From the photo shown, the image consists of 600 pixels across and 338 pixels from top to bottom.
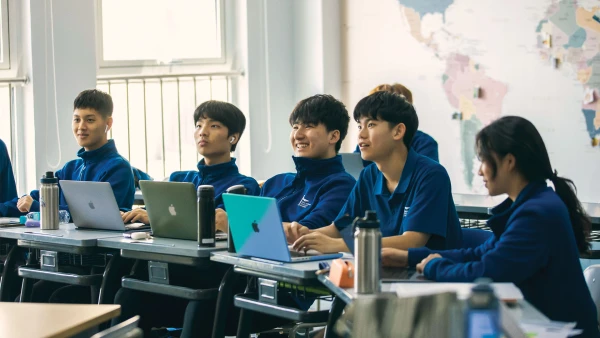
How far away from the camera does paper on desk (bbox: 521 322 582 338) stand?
5.57 ft

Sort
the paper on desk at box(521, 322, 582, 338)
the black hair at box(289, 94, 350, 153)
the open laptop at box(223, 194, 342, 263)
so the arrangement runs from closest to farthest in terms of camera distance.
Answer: the paper on desk at box(521, 322, 582, 338)
the open laptop at box(223, 194, 342, 263)
the black hair at box(289, 94, 350, 153)

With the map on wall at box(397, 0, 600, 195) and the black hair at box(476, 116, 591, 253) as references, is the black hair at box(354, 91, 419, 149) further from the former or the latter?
the map on wall at box(397, 0, 600, 195)

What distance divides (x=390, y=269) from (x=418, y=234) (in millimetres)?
287

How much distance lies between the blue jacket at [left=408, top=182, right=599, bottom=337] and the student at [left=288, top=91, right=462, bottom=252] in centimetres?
52

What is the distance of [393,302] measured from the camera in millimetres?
1464

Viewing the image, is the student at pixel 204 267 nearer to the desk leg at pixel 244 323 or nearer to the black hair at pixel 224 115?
the black hair at pixel 224 115

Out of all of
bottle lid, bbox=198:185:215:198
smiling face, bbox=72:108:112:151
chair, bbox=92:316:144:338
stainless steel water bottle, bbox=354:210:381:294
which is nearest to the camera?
chair, bbox=92:316:144:338

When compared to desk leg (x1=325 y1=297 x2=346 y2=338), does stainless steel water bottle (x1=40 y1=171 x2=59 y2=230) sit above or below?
above

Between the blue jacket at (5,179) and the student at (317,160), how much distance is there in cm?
177

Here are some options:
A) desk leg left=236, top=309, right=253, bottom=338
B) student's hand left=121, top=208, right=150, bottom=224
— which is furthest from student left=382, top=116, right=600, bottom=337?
student's hand left=121, top=208, right=150, bottom=224

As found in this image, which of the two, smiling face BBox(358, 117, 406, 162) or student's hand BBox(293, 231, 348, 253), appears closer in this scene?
student's hand BBox(293, 231, 348, 253)

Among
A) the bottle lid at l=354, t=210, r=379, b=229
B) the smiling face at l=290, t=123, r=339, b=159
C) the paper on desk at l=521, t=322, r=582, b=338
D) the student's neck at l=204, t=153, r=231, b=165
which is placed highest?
the smiling face at l=290, t=123, r=339, b=159

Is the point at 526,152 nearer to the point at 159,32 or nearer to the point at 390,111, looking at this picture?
the point at 390,111

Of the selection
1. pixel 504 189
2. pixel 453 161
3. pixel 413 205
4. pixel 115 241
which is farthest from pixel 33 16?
pixel 504 189
